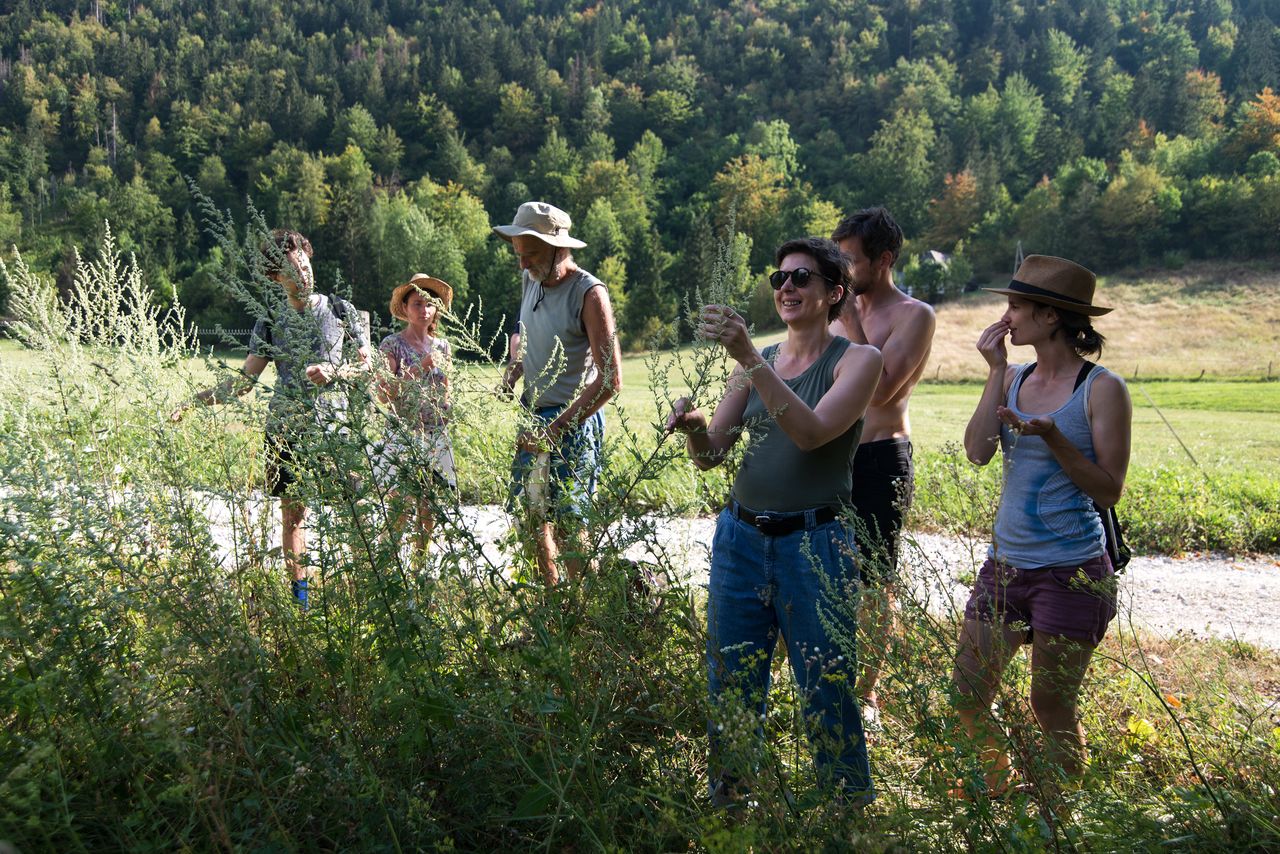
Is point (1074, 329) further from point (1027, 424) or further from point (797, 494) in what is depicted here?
point (797, 494)

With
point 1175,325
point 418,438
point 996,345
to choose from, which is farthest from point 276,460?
point 1175,325

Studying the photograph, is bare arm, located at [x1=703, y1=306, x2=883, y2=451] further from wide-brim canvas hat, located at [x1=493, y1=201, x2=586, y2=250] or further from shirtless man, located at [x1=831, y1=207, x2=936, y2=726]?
wide-brim canvas hat, located at [x1=493, y1=201, x2=586, y2=250]

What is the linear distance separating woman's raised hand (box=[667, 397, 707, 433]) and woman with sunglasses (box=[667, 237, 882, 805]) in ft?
0.06

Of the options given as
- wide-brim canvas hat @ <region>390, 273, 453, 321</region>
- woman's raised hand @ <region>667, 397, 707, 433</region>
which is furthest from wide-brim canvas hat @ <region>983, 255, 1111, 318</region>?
wide-brim canvas hat @ <region>390, 273, 453, 321</region>

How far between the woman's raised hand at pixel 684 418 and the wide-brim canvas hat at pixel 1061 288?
1462mm

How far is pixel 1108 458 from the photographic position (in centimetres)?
303

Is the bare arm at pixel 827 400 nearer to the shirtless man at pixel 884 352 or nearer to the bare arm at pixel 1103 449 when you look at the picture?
the bare arm at pixel 1103 449

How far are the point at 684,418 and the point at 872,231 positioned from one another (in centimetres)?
193

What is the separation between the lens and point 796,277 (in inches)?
118

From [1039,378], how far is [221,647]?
293 centimetres

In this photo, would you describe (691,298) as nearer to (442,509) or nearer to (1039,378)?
(442,509)

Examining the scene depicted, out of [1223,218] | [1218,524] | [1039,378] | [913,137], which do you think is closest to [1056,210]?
[1223,218]

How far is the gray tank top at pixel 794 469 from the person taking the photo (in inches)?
112

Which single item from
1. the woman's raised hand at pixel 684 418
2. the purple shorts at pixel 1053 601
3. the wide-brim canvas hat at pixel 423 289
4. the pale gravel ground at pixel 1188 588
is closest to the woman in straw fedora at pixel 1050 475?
the purple shorts at pixel 1053 601
